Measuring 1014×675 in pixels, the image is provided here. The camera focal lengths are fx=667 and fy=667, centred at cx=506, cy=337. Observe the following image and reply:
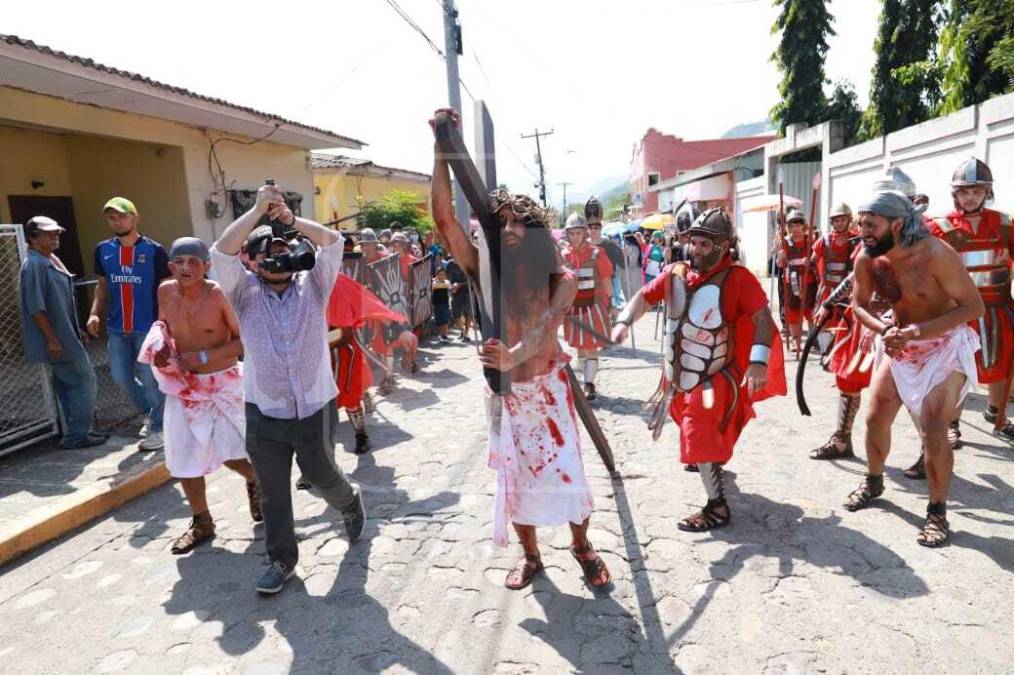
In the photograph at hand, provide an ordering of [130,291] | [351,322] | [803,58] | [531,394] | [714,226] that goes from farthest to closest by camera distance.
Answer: [803,58], [130,291], [351,322], [714,226], [531,394]

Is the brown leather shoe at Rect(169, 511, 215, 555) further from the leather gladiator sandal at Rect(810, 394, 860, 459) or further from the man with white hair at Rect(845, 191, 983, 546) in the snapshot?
the leather gladiator sandal at Rect(810, 394, 860, 459)

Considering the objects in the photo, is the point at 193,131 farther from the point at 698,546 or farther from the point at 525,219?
the point at 698,546

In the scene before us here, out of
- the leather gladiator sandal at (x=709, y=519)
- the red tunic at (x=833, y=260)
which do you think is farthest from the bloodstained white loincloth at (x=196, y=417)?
the red tunic at (x=833, y=260)

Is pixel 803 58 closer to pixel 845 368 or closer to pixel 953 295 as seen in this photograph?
pixel 845 368

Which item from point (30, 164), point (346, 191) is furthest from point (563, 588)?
point (346, 191)

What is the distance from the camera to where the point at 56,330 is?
5348mm

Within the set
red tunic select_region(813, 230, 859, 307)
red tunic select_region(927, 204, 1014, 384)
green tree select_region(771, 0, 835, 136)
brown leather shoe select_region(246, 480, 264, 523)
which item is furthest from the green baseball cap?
green tree select_region(771, 0, 835, 136)

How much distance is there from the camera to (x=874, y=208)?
136 inches

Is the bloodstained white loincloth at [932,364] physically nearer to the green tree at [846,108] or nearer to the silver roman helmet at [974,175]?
the silver roman helmet at [974,175]

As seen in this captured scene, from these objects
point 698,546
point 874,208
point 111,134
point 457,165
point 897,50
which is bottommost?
point 698,546

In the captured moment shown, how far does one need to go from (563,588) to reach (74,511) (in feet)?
10.5

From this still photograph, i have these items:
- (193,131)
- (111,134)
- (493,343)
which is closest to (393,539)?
(493,343)

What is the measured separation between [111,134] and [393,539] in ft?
25.5

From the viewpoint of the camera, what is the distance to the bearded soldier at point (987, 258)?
14.8 feet
